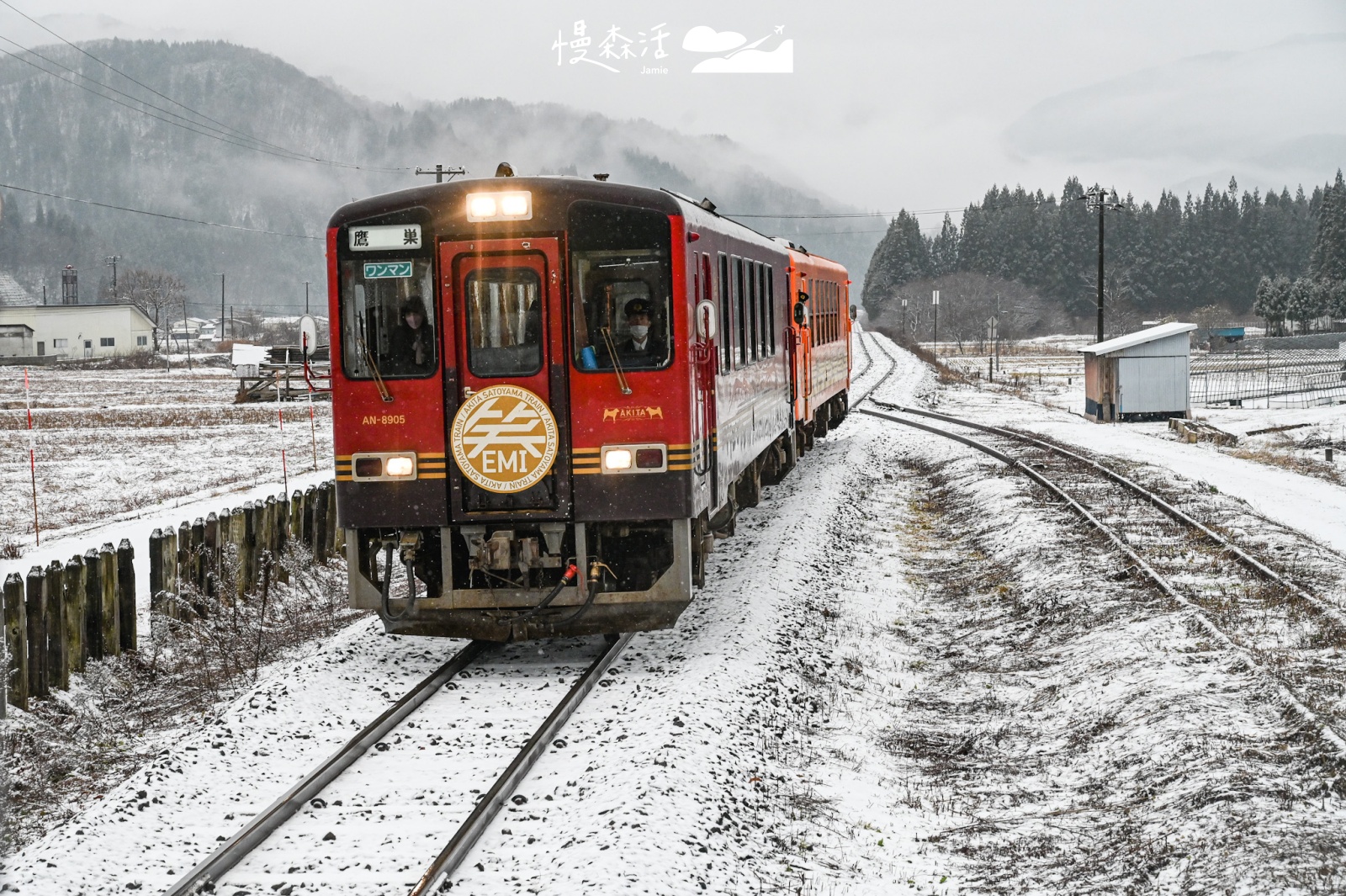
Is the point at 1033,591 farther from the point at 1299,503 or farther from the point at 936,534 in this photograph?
the point at 1299,503

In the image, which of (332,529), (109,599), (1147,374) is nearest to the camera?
(109,599)

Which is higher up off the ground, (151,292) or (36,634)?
(151,292)

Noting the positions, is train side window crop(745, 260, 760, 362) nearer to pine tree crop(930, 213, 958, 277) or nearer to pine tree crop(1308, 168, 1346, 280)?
pine tree crop(1308, 168, 1346, 280)

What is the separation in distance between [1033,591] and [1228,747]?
4.83 metres

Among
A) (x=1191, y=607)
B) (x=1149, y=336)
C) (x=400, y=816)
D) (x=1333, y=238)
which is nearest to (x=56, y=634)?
(x=400, y=816)

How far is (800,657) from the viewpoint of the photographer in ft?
31.2

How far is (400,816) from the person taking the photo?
6297 millimetres

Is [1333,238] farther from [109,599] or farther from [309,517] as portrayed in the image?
[109,599]

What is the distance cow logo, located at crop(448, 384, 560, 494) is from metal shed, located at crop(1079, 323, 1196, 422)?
2348 cm

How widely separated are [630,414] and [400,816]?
3599mm

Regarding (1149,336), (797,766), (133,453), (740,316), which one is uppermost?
(1149,336)

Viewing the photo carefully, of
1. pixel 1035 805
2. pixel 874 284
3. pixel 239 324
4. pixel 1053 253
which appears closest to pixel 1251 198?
pixel 1053 253

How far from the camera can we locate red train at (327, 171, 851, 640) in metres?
9.02

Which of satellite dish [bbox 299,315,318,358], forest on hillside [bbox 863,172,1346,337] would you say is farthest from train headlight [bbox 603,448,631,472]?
forest on hillside [bbox 863,172,1346,337]
